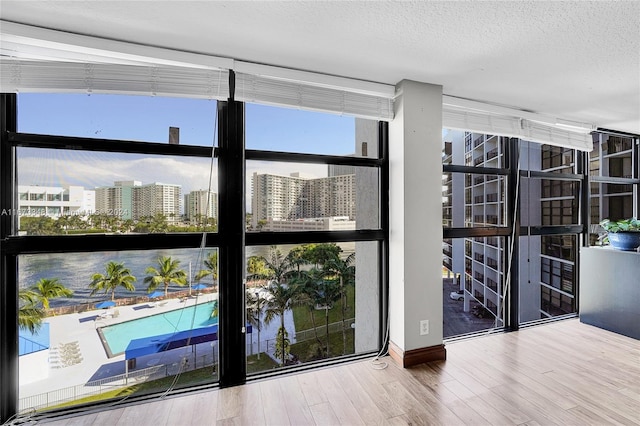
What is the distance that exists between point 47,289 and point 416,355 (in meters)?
2.58

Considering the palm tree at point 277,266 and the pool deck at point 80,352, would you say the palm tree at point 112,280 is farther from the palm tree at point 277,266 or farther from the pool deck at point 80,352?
the palm tree at point 277,266

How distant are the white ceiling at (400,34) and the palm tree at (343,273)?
1.48m

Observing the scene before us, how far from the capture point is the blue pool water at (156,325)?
1906mm

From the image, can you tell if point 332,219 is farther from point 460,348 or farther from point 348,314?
point 460,348

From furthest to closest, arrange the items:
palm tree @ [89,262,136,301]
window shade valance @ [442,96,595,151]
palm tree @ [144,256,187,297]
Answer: window shade valance @ [442,96,595,151] < palm tree @ [144,256,187,297] < palm tree @ [89,262,136,301]

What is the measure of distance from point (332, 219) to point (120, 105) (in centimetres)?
167

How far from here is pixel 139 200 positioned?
193 centimetres

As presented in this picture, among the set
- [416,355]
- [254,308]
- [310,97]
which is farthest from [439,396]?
[310,97]

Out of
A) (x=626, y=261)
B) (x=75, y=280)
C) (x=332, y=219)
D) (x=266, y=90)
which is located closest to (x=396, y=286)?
(x=332, y=219)

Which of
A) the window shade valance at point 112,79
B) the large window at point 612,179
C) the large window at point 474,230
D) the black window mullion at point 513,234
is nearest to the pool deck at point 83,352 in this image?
the window shade valance at point 112,79

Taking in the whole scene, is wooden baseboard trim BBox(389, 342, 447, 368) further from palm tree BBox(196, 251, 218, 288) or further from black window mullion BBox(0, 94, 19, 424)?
black window mullion BBox(0, 94, 19, 424)

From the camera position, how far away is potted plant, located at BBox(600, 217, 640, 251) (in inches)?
117

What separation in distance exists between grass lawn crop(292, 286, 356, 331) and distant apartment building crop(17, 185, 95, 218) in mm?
1584

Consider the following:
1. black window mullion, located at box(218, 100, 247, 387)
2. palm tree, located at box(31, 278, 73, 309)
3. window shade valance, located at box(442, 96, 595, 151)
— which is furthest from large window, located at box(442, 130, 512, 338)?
palm tree, located at box(31, 278, 73, 309)
